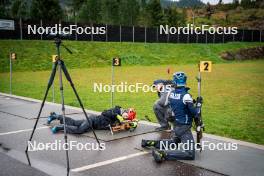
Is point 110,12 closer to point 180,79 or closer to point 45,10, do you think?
point 45,10

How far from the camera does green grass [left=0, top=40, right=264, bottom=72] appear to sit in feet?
126

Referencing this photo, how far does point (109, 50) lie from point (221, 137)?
130ft

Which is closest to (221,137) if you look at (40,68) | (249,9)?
(40,68)

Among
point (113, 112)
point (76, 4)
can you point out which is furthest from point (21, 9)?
point (113, 112)

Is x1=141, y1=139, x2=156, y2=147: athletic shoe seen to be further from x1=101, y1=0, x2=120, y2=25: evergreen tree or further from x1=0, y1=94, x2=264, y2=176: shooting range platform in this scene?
x1=101, y1=0, x2=120, y2=25: evergreen tree

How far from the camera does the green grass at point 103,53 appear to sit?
38.5 metres

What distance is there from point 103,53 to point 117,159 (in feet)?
130

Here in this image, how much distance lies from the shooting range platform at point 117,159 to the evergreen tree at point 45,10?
219ft

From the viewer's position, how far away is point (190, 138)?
24.5 feet

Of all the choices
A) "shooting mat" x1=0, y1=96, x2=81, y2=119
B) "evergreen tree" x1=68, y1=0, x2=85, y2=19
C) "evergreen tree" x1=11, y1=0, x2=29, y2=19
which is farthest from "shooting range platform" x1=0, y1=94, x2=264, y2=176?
"evergreen tree" x1=68, y1=0, x2=85, y2=19

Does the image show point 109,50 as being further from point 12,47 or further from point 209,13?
point 209,13

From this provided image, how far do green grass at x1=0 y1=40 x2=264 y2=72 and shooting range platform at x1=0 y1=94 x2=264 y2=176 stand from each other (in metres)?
22.7

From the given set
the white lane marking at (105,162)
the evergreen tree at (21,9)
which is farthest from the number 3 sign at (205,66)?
the evergreen tree at (21,9)

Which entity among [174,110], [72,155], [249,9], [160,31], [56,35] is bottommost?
[72,155]
